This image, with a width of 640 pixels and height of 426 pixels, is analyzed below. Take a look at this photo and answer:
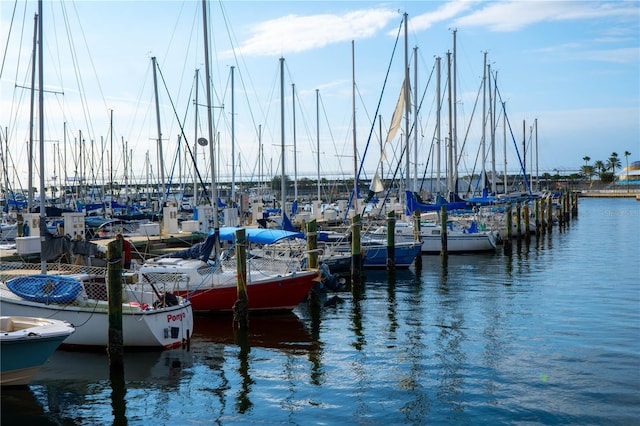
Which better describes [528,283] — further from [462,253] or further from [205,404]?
[205,404]

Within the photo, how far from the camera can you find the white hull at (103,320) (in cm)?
1684

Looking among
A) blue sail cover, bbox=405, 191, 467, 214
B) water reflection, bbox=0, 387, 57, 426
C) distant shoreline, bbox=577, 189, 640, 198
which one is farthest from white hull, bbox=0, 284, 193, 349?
distant shoreline, bbox=577, 189, 640, 198

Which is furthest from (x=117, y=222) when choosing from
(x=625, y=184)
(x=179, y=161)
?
(x=625, y=184)

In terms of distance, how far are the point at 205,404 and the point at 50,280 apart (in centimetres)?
616

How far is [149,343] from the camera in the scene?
1739 cm

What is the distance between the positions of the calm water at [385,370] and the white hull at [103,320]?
40cm

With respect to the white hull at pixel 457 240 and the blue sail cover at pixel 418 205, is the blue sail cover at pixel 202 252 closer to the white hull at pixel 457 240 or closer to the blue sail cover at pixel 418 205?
the white hull at pixel 457 240

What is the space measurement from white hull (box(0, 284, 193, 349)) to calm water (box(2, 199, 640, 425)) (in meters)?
0.40

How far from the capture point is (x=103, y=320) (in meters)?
17.0

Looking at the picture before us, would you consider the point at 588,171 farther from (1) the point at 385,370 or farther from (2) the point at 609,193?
(1) the point at 385,370

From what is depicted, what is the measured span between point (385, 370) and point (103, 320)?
23.9 feet

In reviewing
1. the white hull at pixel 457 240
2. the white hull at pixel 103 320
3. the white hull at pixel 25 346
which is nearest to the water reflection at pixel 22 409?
the white hull at pixel 25 346

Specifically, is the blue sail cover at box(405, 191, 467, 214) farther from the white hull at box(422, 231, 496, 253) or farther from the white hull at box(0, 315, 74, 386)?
the white hull at box(0, 315, 74, 386)

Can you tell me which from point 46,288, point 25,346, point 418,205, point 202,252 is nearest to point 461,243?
point 418,205
